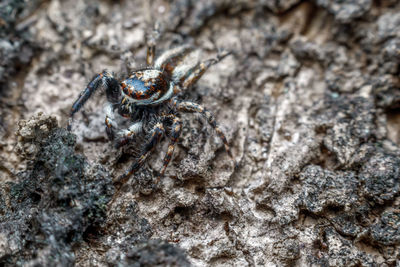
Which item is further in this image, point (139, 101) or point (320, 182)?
point (139, 101)

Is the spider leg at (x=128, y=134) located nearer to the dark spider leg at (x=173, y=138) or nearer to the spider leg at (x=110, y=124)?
the spider leg at (x=110, y=124)

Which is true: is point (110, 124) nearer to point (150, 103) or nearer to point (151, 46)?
point (150, 103)

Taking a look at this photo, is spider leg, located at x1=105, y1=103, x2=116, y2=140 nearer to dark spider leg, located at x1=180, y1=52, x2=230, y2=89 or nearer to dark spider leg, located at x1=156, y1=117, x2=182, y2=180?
dark spider leg, located at x1=156, y1=117, x2=182, y2=180

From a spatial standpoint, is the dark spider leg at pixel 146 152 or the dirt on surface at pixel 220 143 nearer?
the dirt on surface at pixel 220 143

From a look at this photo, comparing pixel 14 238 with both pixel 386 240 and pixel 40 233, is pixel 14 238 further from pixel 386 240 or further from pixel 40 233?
pixel 386 240

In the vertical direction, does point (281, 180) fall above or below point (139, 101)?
below

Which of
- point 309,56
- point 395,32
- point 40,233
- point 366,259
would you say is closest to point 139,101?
point 40,233

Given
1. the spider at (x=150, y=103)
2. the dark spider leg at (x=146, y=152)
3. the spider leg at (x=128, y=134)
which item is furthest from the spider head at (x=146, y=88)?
the dark spider leg at (x=146, y=152)

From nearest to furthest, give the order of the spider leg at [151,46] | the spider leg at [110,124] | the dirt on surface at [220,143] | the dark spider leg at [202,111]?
the dirt on surface at [220,143], the spider leg at [110,124], the dark spider leg at [202,111], the spider leg at [151,46]
